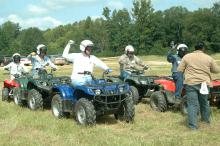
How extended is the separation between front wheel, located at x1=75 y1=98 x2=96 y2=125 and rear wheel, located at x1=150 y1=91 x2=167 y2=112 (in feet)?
9.16

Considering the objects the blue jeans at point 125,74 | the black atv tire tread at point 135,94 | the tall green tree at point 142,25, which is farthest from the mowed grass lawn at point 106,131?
the tall green tree at point 142,25

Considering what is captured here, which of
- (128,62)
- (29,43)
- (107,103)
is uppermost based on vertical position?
(29,43)

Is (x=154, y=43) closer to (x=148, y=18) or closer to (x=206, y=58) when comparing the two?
(x=148, y=18)

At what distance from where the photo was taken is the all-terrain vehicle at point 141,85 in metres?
14.2

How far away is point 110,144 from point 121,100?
2227 millimetres

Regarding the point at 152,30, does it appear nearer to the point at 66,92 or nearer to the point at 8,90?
the point at 8,90

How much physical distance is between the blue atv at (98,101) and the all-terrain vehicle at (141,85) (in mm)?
2873

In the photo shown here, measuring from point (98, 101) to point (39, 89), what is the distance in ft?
10.7

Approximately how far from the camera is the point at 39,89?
1326 centimetres

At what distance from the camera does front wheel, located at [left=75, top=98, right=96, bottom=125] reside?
10.3m

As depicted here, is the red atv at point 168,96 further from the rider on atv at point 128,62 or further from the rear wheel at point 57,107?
the rear wheel at point 57,107

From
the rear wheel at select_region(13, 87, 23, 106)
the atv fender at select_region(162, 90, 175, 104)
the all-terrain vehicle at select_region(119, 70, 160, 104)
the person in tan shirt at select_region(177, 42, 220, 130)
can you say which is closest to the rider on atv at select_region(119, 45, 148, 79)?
the all-terrain vehicle at select_region(119, 70, 160, 104)

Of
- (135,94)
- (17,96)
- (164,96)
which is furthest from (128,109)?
(17,96)

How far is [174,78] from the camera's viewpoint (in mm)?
12984
